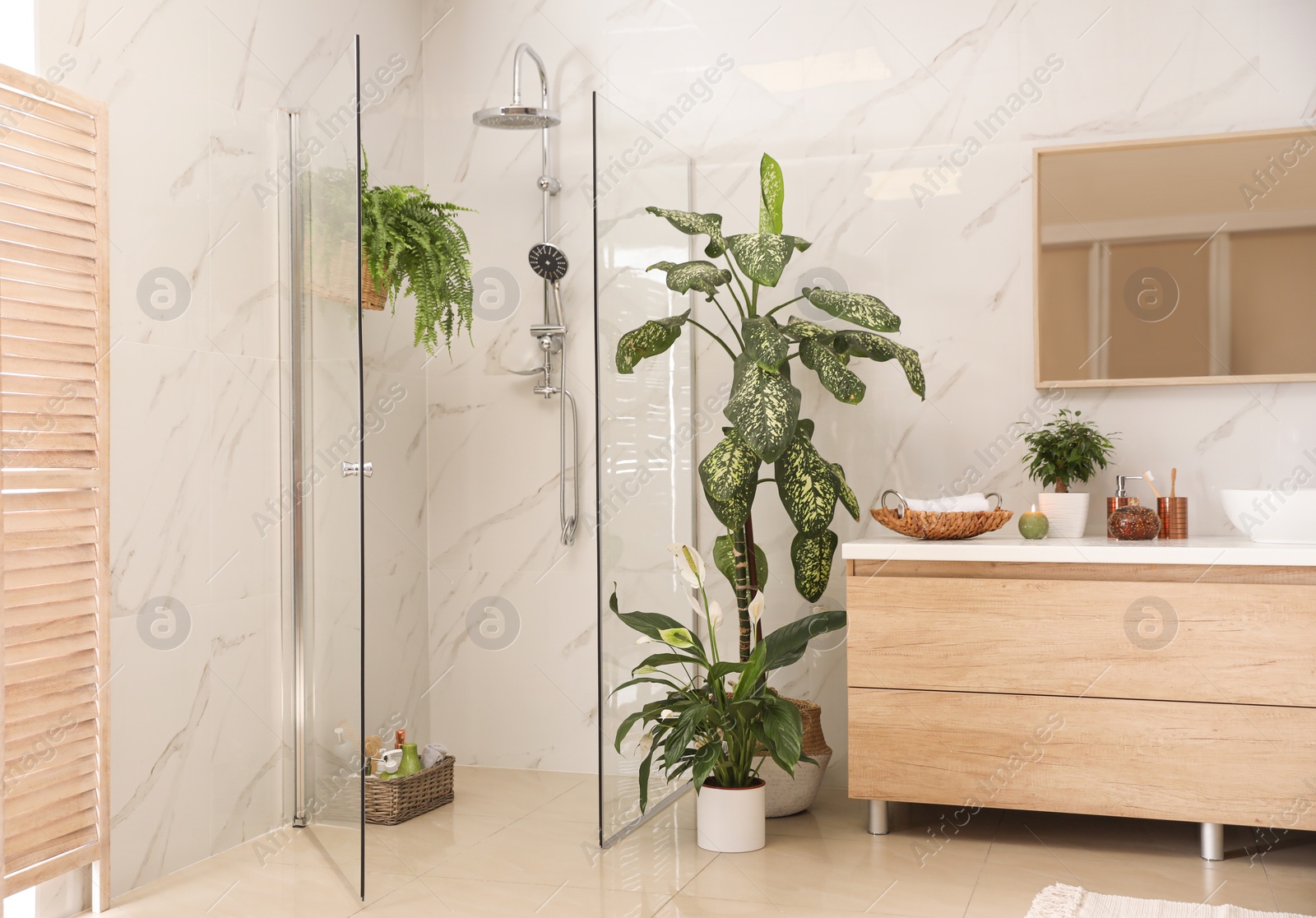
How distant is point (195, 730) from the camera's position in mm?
2529

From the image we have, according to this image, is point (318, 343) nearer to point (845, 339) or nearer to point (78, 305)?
point (78, 305)

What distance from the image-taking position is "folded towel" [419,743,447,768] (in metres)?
3.17

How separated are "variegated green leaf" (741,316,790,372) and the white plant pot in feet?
2.90

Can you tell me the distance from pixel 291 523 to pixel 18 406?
0.79 metres

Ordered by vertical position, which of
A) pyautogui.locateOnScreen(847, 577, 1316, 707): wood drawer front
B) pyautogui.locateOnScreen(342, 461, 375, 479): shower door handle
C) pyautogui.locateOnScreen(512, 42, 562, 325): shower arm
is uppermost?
pyautogui.locateOnScreen(512, 42, 562, 325): shower arm

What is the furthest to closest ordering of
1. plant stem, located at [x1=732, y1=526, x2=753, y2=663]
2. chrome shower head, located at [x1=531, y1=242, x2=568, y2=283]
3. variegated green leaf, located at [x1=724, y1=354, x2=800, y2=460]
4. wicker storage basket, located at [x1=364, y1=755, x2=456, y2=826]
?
chrome shower head, located at [x1=531, y1=242, x2=568, y2=283] → wicker storage basket, located at [x1=364, y1=755, x2=456, y2=826] → plant stem, located at [x1=732, y1=526, x2=753, y2=663] → variegated green leaf, located at [x1=724, y1=354, x2=800, y2=460]

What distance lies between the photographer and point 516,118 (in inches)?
128

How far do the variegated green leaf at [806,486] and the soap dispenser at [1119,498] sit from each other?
29.3 inches

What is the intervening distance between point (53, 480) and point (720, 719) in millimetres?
1627

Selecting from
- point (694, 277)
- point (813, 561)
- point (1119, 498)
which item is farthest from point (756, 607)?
point (1119, 498)

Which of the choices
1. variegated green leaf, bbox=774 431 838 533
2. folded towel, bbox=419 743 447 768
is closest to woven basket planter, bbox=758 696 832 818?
variegated green leaf, bbox=774 431 838 533

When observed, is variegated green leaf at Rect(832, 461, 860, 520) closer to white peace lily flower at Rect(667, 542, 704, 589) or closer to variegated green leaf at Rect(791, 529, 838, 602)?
variegated green leaf at Rect(791, 529, 838, 602)

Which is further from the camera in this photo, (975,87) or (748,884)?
(975,87)

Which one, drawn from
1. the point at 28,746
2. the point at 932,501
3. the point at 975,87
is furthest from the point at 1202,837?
the point at 28,746
